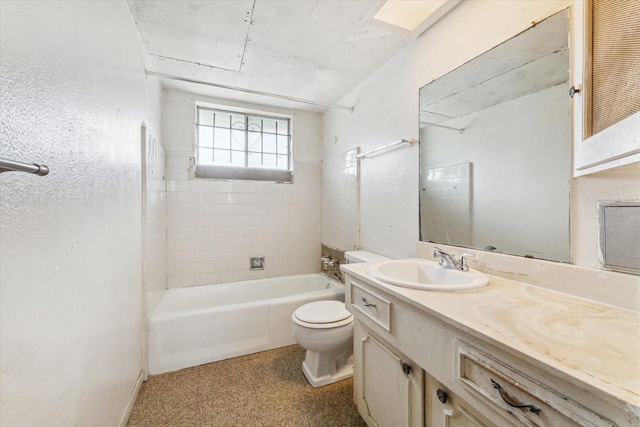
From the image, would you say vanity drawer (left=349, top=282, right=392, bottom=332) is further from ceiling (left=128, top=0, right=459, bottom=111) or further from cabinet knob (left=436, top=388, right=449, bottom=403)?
ceiling (left=128, top=0, right=459, bottom=111)

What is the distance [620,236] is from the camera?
81 centimetres

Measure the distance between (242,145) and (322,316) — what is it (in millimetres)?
2144

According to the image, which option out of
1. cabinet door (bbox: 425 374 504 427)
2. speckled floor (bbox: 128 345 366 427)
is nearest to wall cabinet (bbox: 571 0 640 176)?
cabinet door (bbox: 425 374 504 427)

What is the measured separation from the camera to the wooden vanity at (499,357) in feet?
1.58

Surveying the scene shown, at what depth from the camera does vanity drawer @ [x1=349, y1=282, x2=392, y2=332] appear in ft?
3.40

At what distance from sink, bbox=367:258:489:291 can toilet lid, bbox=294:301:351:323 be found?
1.91 feet

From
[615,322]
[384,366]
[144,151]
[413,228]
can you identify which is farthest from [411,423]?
[144,151]

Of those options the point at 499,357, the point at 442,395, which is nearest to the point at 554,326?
the point at 499,357

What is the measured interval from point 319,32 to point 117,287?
6.45 feet

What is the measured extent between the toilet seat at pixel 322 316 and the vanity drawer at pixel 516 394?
3.34ft

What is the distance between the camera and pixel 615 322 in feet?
2.31

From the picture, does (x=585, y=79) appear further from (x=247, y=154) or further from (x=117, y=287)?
(x=247, y=154)

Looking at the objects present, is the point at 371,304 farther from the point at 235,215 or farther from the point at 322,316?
the point at 235,215

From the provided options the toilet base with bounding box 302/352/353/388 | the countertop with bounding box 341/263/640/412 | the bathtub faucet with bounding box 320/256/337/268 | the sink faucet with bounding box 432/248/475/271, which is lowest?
the toilet base with bounding box 302/352/353/388
